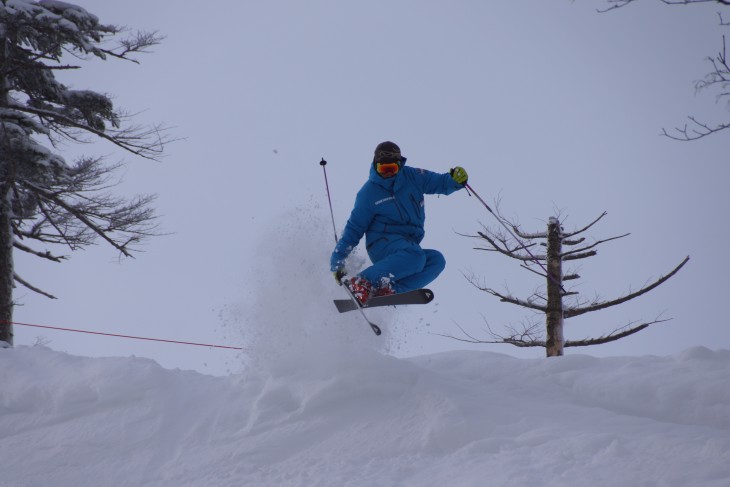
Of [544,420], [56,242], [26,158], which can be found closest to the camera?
[544,420]

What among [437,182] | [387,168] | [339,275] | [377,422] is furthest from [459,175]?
[377,422]

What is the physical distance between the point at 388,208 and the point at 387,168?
46cm

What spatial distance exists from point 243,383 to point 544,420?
285cm

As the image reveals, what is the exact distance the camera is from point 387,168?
7000 mm

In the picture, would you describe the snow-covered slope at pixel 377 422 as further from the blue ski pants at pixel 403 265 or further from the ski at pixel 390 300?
the blue ski pants at pixel 403 265

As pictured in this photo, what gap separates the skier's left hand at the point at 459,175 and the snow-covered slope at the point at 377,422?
6.24 ft

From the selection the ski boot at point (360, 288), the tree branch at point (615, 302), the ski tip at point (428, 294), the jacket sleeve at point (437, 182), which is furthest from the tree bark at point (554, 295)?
the ski boot at point (360, 288)

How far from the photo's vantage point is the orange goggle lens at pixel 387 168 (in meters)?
7.00

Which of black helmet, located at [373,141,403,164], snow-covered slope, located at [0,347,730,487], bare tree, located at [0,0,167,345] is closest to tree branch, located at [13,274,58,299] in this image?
bare tree, located at [0,0,167,345]

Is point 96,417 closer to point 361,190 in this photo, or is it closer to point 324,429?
point 324,429

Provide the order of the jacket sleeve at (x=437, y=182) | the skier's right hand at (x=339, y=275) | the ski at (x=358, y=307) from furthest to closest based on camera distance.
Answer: the jacket sleeve at (x=437, y=182) → the skier's right hand at (x=339, y=275) → the ski at (x=358, y=307)

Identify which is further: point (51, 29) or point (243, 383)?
point (51, 29)

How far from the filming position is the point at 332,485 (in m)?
4.38

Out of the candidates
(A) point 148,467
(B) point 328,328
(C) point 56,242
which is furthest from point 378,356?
(C) point 56,242
